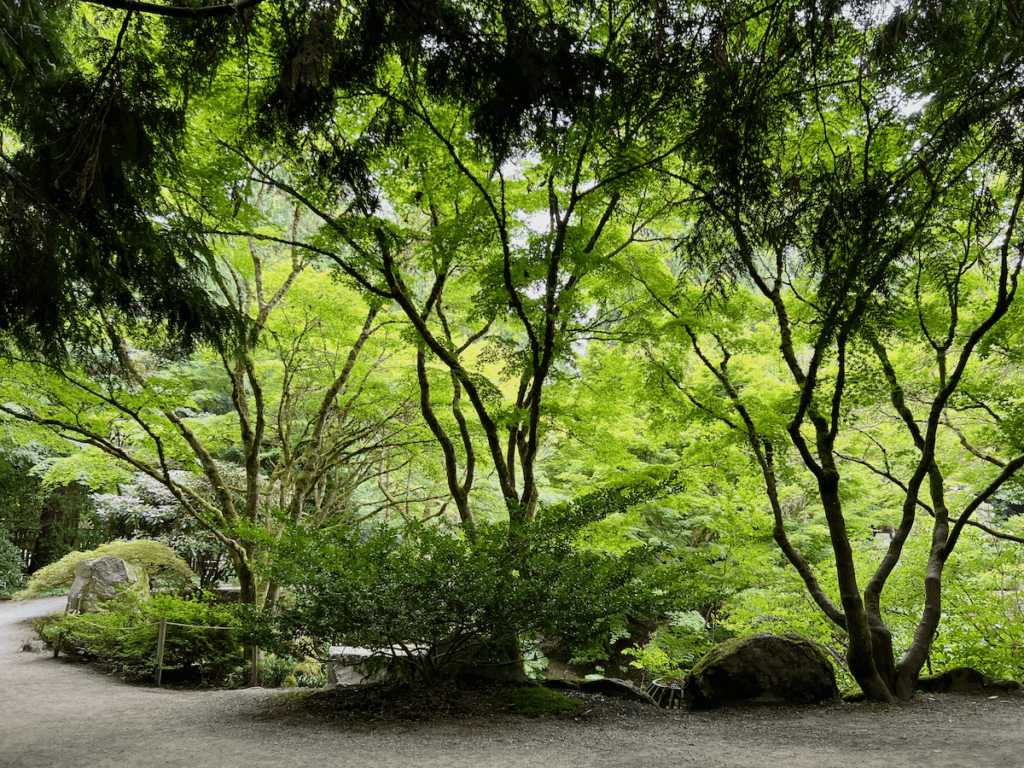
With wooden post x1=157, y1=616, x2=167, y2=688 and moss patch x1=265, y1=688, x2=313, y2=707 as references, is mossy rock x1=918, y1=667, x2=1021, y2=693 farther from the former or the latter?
wooden post x1=157, y1=616, x2=167, y2=688

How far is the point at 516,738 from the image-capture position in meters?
3.79

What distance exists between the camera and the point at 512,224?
19.3 ft

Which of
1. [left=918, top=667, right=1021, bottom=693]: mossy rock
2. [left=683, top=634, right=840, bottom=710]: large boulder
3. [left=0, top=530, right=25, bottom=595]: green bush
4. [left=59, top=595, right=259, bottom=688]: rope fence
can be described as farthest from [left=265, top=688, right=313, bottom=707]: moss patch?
[left=0, top=530, right=25, bottom=595]: green bush

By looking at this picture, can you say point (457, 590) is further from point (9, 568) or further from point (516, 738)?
point (9, 568)

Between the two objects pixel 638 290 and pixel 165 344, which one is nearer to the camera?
pixel 165 344

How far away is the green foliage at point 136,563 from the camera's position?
34.6 feet

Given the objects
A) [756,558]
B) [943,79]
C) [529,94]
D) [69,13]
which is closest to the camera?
[529,94]

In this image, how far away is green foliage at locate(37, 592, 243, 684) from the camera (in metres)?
6.77

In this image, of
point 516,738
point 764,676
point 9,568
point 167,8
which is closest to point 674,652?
point 764,676

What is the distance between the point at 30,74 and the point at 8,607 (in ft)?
47.7

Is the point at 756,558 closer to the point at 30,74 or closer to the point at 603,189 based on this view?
the point at 603,189

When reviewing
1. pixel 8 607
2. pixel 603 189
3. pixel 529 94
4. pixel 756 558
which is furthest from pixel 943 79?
pixel 8 607

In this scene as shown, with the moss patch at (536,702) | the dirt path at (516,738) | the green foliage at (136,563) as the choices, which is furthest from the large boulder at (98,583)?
the moss patch at (536,702)

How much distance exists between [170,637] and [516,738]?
5159mm
